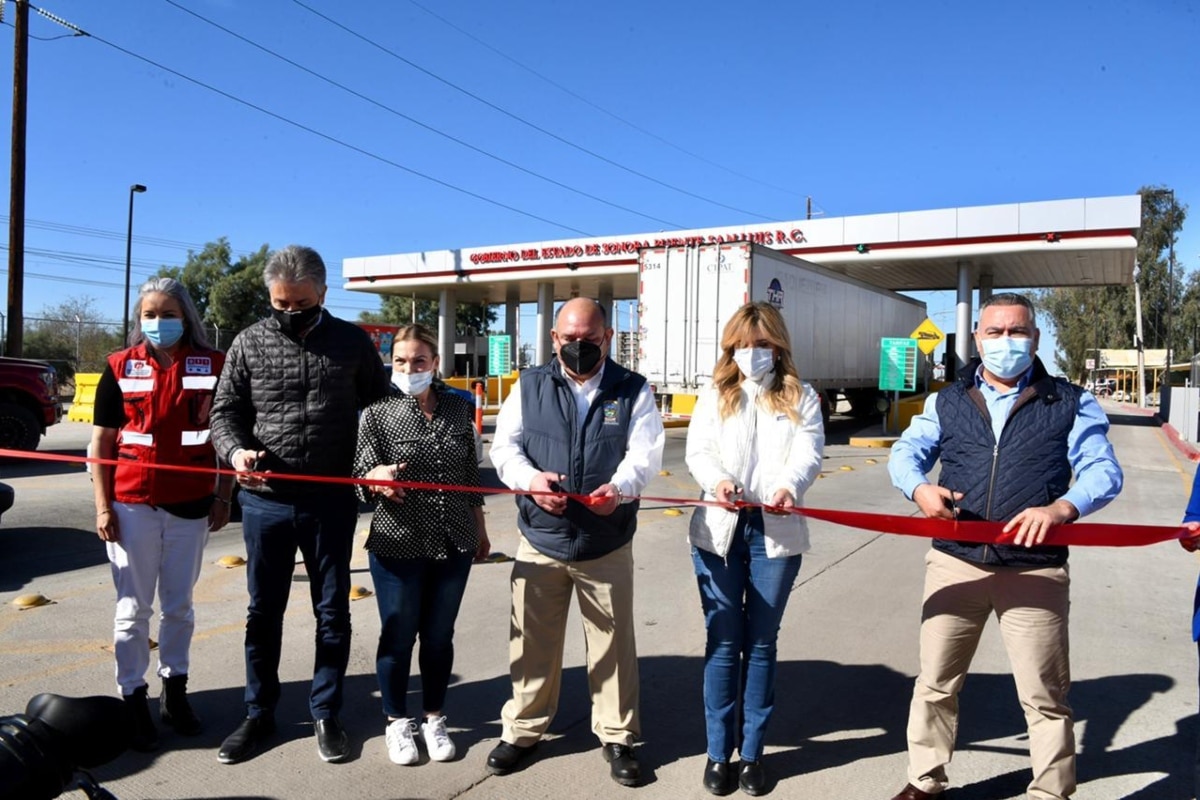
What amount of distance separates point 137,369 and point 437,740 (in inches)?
78.3

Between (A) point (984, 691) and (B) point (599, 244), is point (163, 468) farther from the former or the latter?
(B) point (599, 244)

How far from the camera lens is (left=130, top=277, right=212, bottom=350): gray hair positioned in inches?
137

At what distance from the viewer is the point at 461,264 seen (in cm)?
3425

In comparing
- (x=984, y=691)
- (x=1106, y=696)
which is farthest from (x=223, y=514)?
(x=1106, y=696)

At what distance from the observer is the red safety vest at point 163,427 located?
11.0ft

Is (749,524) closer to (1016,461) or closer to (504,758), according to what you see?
(1016,461)

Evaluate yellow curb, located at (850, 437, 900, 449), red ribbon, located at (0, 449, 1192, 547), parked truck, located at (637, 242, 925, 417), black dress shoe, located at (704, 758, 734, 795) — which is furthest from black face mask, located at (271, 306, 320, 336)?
yellow curb, located at (850, 437, 900, 449)

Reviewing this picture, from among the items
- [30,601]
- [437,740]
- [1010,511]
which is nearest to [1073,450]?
[1010,511]

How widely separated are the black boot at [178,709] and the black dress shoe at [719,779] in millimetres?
2149

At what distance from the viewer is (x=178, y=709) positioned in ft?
11.3

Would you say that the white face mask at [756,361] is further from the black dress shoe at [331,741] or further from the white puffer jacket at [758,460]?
the black dress shoe at [331,741]

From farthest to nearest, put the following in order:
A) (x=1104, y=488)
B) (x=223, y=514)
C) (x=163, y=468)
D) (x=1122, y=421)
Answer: (x=1122, y=421) → (x=223, y=514) → (x=163, y=468) → (x=1104, y=488)

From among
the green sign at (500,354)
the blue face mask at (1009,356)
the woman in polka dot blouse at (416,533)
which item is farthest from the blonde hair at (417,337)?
the green sign at (500,354)

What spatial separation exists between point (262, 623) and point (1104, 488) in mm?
3201
